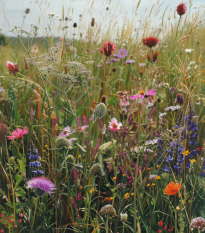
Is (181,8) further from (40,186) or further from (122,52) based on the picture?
(40,186)

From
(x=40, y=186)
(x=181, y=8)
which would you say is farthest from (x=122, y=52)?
(x=40, y=186)

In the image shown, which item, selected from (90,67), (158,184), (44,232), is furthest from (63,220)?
(90,67)

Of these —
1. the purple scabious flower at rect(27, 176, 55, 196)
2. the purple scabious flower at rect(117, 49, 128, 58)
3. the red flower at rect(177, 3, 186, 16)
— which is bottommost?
the purple scabious flower at rect(27, 176, 55, 196)

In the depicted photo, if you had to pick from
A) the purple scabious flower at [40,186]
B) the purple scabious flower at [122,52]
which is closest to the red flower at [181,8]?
the purple scabious flower at [122,52]

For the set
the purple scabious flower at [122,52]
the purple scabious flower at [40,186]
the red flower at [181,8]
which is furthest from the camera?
the purple scabious flower at [122,52]

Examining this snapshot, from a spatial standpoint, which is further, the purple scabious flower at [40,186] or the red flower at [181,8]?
the red flower at [181,8]

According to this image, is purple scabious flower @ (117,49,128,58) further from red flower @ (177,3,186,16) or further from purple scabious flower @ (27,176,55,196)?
purple scabious flower @ (27,176,55,196)

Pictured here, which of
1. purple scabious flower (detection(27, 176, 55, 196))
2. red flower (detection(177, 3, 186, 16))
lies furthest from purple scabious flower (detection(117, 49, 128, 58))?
purple scabious flower (detection(27, 176, 55, 196))

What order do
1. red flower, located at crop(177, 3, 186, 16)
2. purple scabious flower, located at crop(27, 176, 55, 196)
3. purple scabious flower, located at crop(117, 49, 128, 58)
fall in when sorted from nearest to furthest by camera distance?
purple scabious flower, located at crop(27, 176, 55, 196), red flower, located at crop(177, 3, 186, 16), purple scabious flower, located at crop(117, 49, 128, 58)

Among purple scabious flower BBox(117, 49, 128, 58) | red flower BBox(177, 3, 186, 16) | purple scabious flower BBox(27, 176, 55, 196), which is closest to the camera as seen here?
purple scabious flower BBox(27, 176, 55, 196)

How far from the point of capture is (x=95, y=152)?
3.51 feet

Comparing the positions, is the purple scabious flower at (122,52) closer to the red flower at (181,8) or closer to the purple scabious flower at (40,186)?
the red flower at (181,8)

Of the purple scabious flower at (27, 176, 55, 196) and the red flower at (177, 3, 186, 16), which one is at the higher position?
the red flower at (177, 3, 186, 16)

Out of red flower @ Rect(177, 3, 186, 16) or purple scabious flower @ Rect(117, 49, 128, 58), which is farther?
purple scabious flower @ Rect(117, 49, 128, 58)
